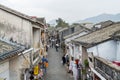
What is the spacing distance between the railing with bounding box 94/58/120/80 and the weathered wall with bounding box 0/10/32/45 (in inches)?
246

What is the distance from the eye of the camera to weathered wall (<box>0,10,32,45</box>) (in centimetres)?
1953

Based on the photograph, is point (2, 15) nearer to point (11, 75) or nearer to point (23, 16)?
point (23, 16)

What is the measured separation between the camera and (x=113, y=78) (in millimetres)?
11852

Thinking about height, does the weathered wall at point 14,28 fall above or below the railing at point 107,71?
above

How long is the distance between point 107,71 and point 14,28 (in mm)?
8948

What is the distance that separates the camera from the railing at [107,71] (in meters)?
11.2

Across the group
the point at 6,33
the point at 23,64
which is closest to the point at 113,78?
the point at 23,64

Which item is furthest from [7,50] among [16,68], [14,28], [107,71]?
[14,28]

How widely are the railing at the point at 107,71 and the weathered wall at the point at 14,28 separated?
20.5 feet

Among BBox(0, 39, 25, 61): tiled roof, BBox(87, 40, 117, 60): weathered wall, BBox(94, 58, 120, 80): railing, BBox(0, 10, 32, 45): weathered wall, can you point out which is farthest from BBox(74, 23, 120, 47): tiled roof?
BBox(0, 39, 25, 61): tiled roof

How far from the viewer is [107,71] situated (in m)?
13.3

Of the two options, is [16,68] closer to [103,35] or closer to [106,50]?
[106,50]

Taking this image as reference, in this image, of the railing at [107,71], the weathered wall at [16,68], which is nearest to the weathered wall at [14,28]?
the weathered wall at [16,68]

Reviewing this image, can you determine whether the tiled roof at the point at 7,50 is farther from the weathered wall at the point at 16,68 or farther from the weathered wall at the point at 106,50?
the weathered wall at the point at 106,50
